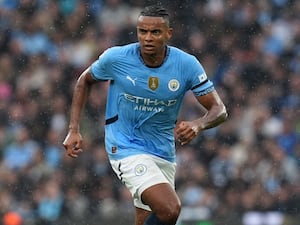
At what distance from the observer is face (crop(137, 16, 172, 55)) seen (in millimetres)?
7391

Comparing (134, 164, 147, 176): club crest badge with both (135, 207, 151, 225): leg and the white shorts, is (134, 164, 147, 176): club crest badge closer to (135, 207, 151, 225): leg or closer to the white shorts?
the white shorts

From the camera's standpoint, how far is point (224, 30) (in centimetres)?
1435

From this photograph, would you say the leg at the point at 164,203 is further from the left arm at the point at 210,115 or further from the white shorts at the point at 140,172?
the left arm at the point at 210,115

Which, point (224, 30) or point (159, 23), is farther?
point (224, 30)

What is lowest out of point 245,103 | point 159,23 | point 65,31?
point 245,103

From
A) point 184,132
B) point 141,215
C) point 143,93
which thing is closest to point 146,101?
point 143,93

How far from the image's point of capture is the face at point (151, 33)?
24.2 ft

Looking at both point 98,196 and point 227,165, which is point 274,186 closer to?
point 227,165

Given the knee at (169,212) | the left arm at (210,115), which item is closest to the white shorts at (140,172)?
the knee at (169,212)

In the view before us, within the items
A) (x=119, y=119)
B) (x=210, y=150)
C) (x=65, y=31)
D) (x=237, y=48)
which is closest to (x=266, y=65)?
(x=237, y=48)

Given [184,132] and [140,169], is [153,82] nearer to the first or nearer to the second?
[140,169]

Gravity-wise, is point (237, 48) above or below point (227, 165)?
above

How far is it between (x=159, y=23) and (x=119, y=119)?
2.50 ft

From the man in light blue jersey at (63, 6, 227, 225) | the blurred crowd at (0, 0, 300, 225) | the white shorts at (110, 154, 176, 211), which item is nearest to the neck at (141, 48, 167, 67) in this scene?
the man in light blue jersey at (63, 6, 227, 225)
